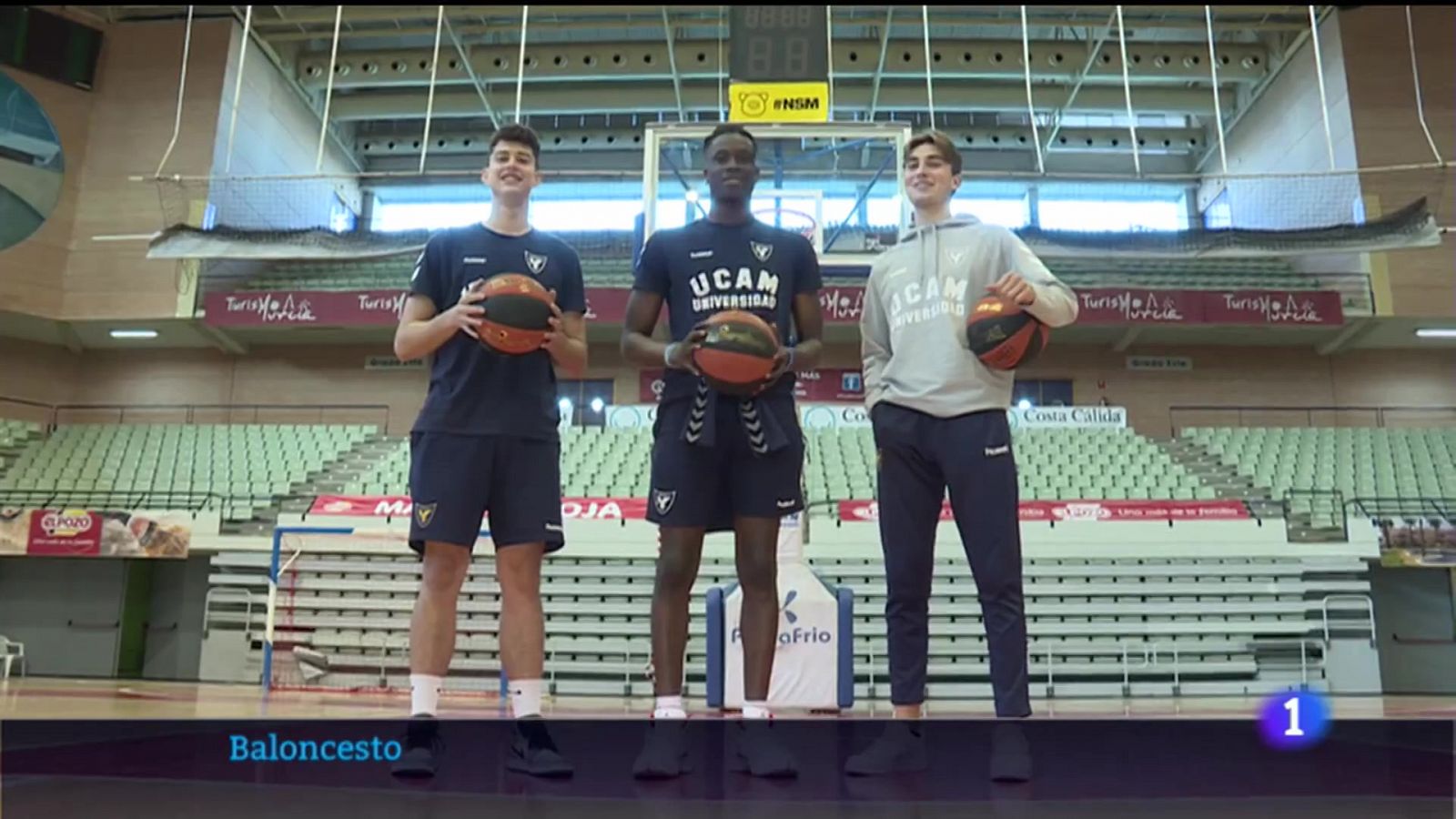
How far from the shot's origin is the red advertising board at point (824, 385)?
13.5m

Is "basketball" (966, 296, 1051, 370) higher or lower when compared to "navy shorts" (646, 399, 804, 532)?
higher

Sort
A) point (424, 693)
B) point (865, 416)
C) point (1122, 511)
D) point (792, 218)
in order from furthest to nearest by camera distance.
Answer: point (865, 416) → point (1122, 511) → point (792, 218) → point (424, 693)

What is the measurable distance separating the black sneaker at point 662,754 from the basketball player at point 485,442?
0.35 metres

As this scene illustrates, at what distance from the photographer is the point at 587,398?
45.6 feet

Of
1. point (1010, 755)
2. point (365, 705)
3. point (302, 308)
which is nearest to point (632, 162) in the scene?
point (302, 308)

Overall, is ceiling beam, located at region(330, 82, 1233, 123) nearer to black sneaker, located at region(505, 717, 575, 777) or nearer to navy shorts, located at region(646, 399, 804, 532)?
navy shorts, located at region(646, 399, 804, 532)

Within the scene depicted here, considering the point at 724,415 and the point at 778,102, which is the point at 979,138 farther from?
the point at 724,415

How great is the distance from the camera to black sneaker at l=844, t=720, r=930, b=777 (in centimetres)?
181

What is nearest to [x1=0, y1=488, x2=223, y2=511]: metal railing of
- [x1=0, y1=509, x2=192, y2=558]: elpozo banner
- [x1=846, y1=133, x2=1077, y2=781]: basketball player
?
[x1=0, y1=509, x2=192, y2=558]: elpozo banner

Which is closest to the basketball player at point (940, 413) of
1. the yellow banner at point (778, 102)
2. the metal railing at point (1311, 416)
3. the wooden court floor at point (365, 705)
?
the wooden court floor at point (365, 705)

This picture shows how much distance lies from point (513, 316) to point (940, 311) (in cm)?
104

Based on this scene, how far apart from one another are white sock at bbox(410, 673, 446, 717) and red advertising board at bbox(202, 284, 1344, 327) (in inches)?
394

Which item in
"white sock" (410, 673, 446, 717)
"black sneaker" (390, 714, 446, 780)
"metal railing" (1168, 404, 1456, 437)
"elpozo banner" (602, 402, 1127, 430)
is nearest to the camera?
"black sneaker" (390, 714, 446, 780)

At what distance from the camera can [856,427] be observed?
38.9 ft
